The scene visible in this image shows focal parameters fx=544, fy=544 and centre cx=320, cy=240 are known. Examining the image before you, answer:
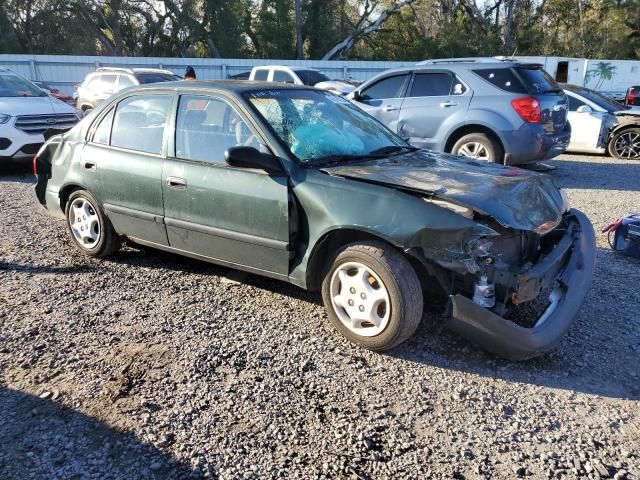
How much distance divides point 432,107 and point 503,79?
1108 millimetres

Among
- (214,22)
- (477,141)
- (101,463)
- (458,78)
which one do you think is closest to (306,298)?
(101,463)

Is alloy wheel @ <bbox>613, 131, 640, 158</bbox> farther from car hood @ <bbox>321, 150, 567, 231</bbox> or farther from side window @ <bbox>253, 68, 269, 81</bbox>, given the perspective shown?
side window @ <bbox>253, 68, 269, 81</bbox>

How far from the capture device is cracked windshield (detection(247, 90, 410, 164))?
3982 millimetres

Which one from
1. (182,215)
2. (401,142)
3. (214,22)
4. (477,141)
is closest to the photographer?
(182,215)

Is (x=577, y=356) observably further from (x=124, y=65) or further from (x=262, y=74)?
(x=124, y=65)

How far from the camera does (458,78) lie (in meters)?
8.45

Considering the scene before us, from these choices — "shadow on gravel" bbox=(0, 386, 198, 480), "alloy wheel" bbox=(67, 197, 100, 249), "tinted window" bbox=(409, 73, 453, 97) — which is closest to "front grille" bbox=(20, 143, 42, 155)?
"alloy wheel" bbox=(67, 197, 100, 249)

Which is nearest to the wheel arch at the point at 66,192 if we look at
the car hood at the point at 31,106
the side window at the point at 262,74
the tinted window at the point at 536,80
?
the car hood at the point at 31,106

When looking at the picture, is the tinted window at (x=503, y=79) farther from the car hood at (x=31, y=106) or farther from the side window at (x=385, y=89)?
the car hood at (x=31, y=106)

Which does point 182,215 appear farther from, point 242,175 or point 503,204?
point 503,204

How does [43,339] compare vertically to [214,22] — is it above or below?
below

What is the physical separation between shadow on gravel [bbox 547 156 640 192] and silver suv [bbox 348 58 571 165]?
93 centimetres

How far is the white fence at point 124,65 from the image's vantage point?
22219 mm

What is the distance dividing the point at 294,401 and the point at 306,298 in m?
1.37
